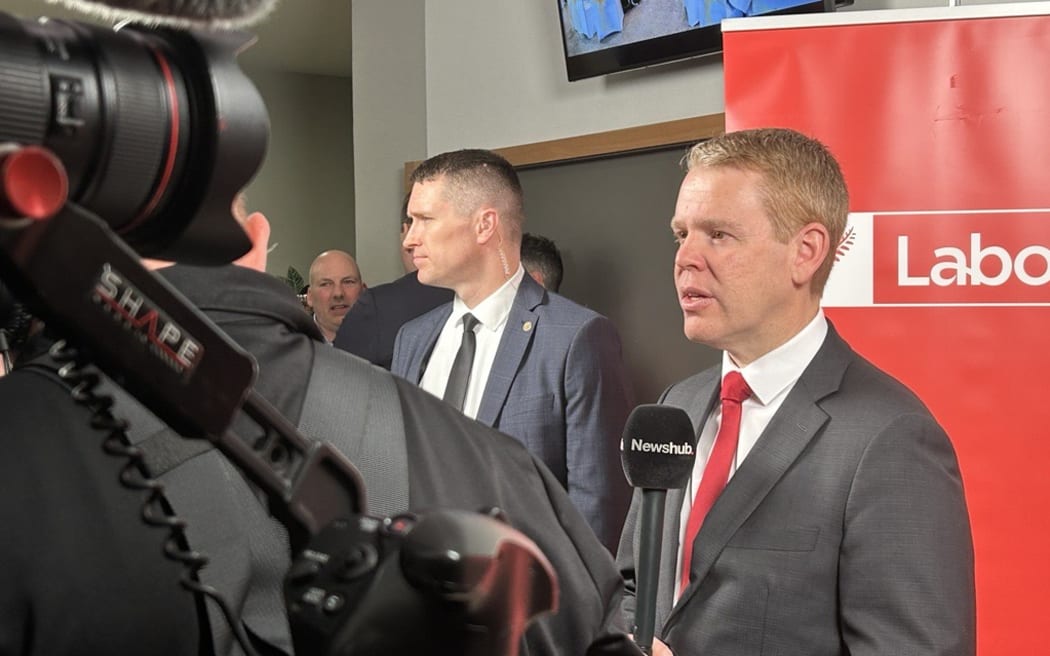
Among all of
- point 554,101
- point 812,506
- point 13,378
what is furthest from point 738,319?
point 554,101

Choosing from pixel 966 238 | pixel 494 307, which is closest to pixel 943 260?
pixel 966 238

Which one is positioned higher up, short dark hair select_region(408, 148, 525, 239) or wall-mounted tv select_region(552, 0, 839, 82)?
wall-mounted tv select_region(552, 0, 839, 82)

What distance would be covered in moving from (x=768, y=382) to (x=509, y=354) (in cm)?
138

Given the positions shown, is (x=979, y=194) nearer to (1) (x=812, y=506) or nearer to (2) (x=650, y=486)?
(1) (x=812, y=506)

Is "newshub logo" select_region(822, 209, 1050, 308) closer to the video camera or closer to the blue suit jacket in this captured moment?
the blue suit jacket

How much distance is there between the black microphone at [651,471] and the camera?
1.10m

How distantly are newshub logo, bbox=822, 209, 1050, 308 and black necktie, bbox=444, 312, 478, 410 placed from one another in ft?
3.31

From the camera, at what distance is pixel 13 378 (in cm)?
99

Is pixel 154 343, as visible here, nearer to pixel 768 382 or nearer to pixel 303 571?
pixel 303 571

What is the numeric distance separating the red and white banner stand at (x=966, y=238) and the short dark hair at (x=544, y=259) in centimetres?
203

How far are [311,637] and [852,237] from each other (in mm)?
2163

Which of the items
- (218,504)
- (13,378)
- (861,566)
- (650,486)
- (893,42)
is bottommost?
(861,566)

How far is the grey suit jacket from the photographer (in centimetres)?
158

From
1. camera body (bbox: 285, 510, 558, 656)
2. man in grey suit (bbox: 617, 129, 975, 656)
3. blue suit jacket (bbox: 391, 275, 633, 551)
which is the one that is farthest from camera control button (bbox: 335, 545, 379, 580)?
blue suit jacket (bbox: 391, 275, 633, 551)
